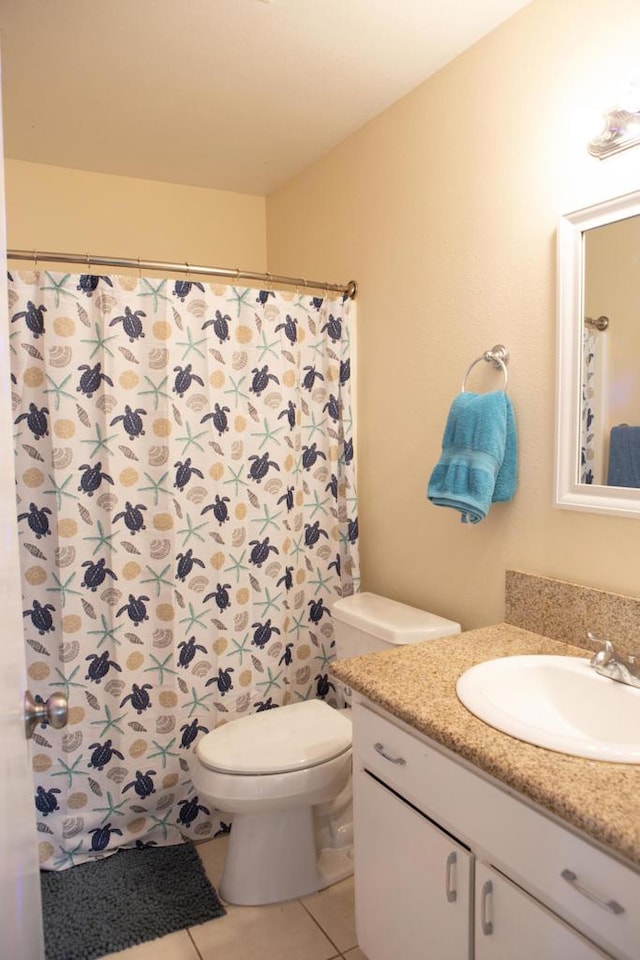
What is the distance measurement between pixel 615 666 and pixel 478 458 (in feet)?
1.89

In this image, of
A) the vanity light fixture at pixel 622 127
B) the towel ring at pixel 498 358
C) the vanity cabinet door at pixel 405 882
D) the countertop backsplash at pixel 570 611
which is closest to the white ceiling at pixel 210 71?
the vanity light fixture at pixel 622 127

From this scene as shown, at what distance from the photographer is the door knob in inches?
36.3

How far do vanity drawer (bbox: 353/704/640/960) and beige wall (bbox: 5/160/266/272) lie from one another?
216 centimetres

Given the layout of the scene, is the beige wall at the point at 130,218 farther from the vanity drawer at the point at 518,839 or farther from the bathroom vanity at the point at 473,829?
the vanity drawer at the point at 518,839

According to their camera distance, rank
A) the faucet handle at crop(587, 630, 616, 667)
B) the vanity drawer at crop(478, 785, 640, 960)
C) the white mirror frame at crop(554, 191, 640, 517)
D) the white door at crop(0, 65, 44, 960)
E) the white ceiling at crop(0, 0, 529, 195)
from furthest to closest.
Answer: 1. the white ceiling at crop(0, 0, 529, 195)
2. the white mirror frame at crop(554, 191, 640, 517)
3. the faucet handle at crop(587, 630, 616, 667)
4. the vanity drawer at crop(478, 785, 640, 960)
5. the white door at crop(0, 65, 44, 960)

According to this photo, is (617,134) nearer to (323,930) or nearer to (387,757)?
(387,757)

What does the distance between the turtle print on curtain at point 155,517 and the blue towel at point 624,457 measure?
1.07m

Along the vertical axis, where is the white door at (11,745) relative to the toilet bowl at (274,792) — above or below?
above

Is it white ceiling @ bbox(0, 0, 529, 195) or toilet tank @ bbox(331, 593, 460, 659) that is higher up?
white ceiling @ bbox(0, 0, 529, 195)

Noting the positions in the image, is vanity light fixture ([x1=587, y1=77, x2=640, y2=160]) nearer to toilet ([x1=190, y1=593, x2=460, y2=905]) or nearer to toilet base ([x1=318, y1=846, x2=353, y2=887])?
toilet ([x1=190, y1=593, x2=460, y2=905])

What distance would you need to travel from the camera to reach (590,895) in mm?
920

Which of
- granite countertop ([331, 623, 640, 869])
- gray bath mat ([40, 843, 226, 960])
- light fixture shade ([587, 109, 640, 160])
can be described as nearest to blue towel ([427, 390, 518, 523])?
granite countertop ([331, 623, 640, 869])

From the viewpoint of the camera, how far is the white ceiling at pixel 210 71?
1.63m

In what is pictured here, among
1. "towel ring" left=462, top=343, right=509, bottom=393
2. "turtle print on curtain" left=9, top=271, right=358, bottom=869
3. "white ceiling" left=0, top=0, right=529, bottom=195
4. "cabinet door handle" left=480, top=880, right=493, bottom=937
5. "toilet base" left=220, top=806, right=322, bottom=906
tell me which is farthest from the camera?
"turtle print on curtain" left=9, top=271, right=358, bottom=869
